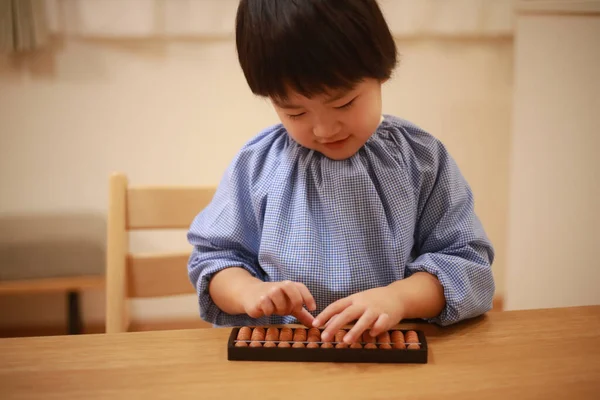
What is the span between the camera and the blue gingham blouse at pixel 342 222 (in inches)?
29.6

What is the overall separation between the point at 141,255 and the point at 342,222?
1.21 feet

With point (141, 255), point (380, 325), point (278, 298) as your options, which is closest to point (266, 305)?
point (278, 298)

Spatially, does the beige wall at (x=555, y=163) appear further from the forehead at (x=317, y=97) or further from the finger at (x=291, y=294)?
the finger at (x=291, y=294)

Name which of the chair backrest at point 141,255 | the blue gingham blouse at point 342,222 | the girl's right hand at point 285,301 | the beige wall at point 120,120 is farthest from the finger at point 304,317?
the beige wall at point 120,120

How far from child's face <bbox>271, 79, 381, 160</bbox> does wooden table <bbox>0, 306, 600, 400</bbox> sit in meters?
0.26

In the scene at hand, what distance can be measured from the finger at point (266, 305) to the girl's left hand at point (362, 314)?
0.16 ft

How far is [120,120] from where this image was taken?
6.19 ft

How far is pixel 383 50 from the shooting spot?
0.68 m

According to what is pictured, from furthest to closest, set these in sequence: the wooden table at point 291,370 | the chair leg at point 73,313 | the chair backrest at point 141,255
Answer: the chair leg at point 73,313, the chair backrest at point 141,255, the wooden table at point 291,370

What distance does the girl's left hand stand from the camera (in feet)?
1.91

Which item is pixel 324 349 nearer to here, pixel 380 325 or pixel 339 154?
pixel 380 325

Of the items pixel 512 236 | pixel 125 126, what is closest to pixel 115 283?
pixel 125 126

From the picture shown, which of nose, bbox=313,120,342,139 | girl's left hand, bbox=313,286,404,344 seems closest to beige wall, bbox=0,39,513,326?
nose, bbox=313,120,342,139

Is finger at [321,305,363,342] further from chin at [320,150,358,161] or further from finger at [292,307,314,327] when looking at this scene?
chin at [320,150,358,161]
